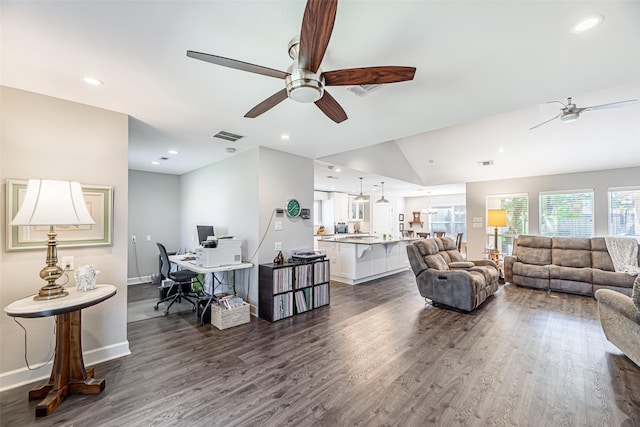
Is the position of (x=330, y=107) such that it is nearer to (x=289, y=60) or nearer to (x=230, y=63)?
(x=289, y=60)

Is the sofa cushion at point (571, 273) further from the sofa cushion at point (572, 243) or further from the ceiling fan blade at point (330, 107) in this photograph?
the ceiling fan blade at point (330, 107)

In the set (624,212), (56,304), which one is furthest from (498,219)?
(56,304)

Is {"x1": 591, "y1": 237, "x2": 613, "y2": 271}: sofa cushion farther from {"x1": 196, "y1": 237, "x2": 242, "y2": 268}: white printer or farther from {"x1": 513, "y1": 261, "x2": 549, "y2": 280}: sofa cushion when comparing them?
{"x1": 196, "y1": 237, "x2": 242, "y2": 268}: white printer

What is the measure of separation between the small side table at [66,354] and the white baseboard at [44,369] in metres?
0.30

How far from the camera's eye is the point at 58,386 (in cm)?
201

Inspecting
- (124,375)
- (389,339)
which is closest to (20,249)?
(124,375)

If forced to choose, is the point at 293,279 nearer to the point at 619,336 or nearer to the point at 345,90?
the point at 345,90

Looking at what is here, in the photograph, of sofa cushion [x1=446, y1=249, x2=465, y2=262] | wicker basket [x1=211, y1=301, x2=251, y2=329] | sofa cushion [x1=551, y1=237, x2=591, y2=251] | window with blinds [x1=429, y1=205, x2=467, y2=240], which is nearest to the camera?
wicker basket [x1=211, y1=301, x2=251, y2=329]

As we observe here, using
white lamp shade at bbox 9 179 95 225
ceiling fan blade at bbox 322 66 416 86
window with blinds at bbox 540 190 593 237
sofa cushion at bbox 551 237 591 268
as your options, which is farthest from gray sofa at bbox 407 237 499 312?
white lamp shade at bbox 9 179 95 225

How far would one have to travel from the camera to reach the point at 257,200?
383cm

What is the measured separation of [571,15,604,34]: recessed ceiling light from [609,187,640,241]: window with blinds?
6119 millimetres

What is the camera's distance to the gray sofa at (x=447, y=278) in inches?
153

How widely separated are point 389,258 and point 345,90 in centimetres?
505

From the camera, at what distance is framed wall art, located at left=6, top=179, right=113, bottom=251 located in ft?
7.21
